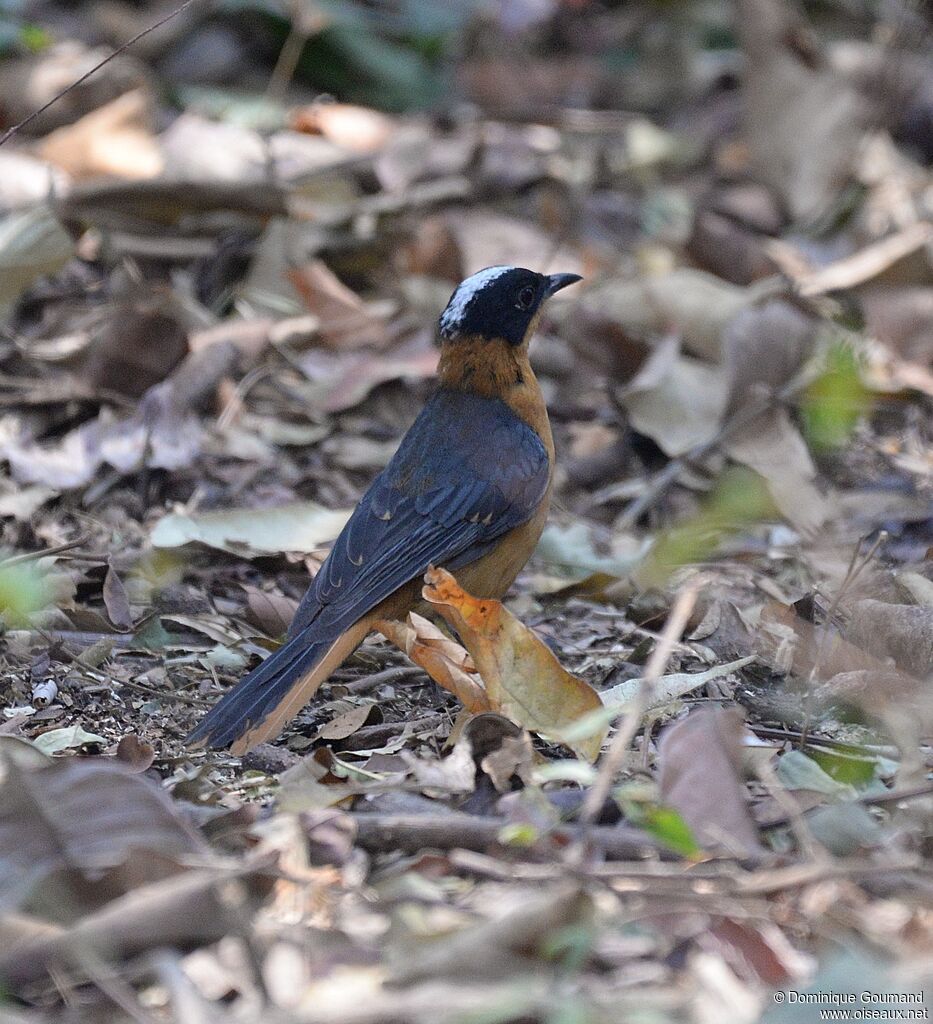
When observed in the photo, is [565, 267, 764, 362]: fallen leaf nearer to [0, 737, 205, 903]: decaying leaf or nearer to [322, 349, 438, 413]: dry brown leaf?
[322, 349, 438, 413]: dry brown leaf

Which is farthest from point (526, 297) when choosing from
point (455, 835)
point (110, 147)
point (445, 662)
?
point (455, 835)

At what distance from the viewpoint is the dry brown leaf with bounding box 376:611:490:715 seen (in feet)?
12.7

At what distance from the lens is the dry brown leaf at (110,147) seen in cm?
727

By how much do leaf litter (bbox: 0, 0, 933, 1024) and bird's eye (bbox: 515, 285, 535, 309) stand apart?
93cm

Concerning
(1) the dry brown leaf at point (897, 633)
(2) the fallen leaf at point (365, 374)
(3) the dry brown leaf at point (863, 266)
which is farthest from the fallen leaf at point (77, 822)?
(3) the dry brown leaf at point (863, 266)

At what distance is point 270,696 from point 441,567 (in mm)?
976

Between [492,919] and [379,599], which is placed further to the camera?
[379,599]

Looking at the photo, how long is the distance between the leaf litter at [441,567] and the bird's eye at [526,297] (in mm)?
927

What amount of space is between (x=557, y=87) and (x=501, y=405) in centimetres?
495

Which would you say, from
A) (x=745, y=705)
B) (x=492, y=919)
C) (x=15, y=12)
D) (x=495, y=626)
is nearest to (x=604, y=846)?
(x=492, y=919)

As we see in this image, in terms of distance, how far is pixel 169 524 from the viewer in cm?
534

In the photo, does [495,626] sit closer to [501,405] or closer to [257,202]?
[501,405]

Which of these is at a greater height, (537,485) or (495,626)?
(495,626)

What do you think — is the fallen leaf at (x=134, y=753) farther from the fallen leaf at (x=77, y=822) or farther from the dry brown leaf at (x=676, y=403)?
the dry brown leaf at (x=676, y=403)
